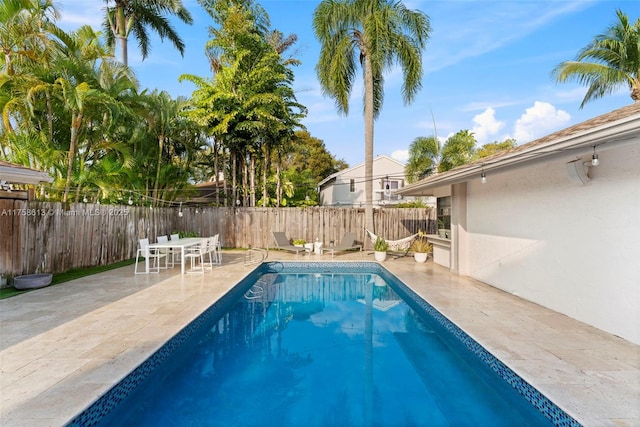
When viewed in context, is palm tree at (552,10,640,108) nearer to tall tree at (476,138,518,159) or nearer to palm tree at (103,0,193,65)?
palm tree at (103,0,193,65)

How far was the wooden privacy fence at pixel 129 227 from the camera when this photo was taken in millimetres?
6227

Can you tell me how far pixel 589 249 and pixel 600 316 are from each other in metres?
0.84

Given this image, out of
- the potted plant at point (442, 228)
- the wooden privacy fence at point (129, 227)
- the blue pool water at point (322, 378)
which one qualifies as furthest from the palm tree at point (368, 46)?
the blue pool water at point (322, 378)

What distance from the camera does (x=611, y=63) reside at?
39.7 ft

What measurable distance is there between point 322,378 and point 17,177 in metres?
5.93

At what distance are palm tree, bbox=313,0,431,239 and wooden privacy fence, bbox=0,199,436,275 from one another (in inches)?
67.4

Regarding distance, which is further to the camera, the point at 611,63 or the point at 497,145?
the point at 497,145

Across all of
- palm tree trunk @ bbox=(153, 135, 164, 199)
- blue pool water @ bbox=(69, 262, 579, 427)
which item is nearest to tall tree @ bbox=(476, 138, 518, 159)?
palm tree trunk @ bbox=(153, 135, 164, 199)

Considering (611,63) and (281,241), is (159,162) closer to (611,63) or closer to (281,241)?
(281,241)

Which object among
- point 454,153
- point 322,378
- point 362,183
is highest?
point 454,153

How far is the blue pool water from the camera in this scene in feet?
9.22

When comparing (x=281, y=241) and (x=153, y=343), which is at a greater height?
(x=281, y=241)

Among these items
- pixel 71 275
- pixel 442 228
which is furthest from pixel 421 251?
pixel 71 275

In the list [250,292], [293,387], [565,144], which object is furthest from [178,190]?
[565,144]
